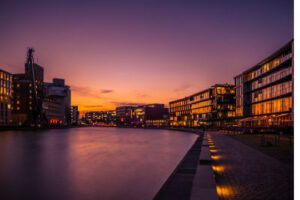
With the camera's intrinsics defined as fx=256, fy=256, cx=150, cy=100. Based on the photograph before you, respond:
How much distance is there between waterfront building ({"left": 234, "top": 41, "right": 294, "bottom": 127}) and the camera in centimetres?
6123

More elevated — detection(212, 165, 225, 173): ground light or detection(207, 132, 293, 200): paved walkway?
detection(207, 132, 293, 200): paved walkway

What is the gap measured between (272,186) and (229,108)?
115 m

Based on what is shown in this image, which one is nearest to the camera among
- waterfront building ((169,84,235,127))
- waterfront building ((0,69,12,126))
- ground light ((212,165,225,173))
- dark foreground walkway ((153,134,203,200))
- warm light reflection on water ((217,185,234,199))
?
dark foreground walkway ((153,134,203,200))

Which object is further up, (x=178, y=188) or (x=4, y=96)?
(x=4, y=96)

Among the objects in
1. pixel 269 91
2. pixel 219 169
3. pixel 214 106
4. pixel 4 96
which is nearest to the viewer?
pixel 219 169

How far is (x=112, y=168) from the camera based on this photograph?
64.1 ft

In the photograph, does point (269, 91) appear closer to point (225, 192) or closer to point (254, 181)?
point (254, 181)

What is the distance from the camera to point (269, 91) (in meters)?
74.1

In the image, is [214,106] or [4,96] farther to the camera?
[214,106]

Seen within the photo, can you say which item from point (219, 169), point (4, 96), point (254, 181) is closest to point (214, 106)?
point (4, 96)

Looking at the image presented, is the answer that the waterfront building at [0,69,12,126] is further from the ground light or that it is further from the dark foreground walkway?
the dark foreground walkway

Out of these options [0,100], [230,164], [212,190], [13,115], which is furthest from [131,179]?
[13,115]

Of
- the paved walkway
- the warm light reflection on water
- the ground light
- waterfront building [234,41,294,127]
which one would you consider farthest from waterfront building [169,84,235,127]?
the warm light reflection on water

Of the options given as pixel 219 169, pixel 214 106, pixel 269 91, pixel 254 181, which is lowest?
pixel 219 169
